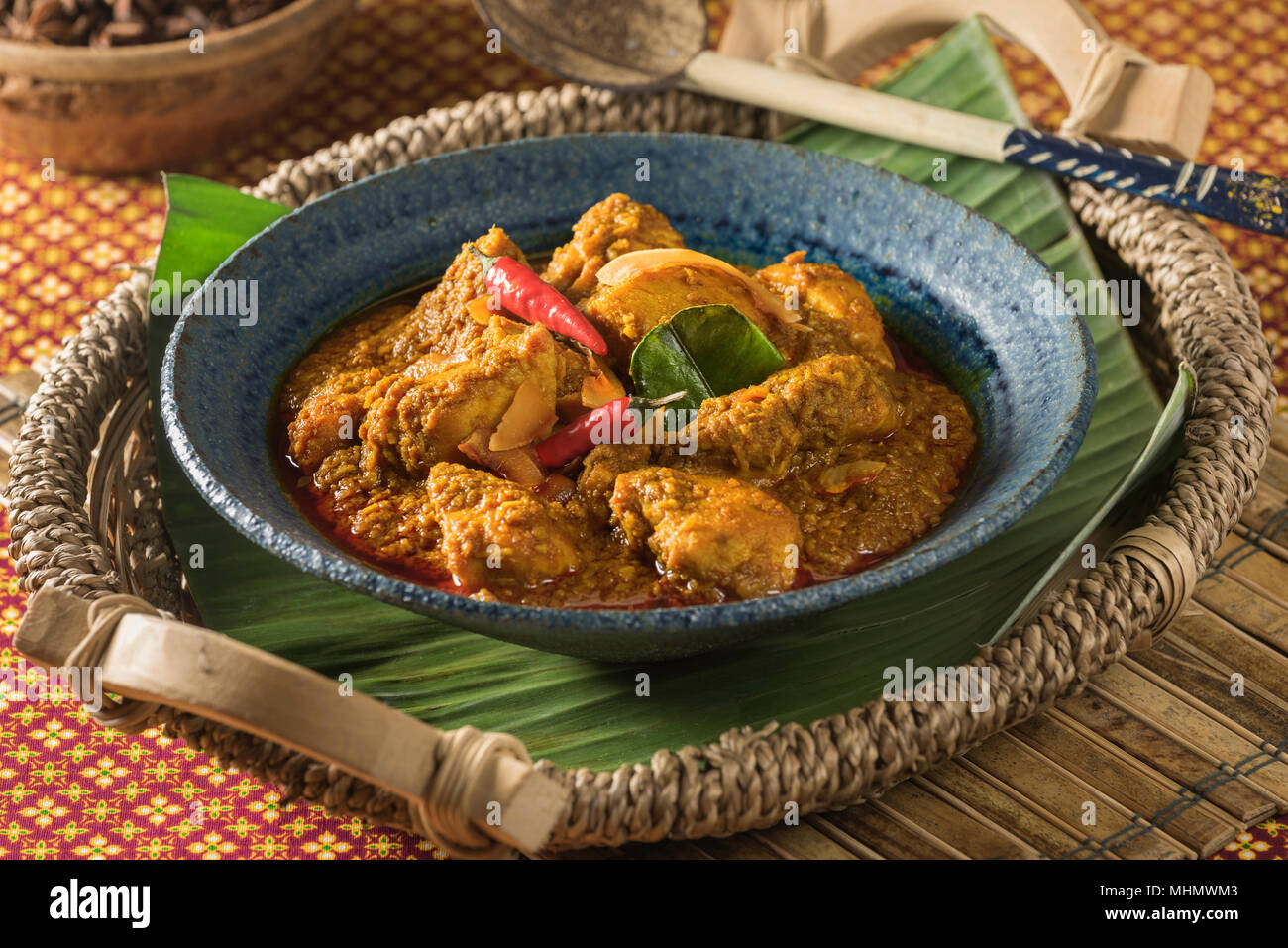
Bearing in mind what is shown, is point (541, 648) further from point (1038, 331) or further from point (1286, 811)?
point (1286, 811)

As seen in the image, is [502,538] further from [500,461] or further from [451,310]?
[451,310]

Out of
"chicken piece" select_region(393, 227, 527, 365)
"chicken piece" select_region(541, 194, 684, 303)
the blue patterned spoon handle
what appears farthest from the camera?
the blue patterned spoon handle

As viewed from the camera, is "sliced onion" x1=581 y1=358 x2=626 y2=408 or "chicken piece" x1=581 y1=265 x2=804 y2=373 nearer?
"sliced onion" x1=581 y1=358 x2=626 y2=408

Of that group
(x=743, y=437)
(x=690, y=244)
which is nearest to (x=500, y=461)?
(x=743, y=437)

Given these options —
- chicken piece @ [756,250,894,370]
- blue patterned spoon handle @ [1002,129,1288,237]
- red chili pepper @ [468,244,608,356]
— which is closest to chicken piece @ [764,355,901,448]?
chicken piece @ [756,250,894,370]

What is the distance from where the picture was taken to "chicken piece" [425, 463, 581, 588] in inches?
100

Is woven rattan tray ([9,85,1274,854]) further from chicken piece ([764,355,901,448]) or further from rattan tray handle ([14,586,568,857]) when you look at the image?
chicken piece ([764,355,901,448])

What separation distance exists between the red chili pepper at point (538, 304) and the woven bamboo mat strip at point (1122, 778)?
3.81 ft

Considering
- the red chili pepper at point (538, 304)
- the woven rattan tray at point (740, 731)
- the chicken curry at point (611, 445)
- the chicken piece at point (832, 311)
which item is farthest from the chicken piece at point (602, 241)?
the woven rattan tray at point (740, 731)

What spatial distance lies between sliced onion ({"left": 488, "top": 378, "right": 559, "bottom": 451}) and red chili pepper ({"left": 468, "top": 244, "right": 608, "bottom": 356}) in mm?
239

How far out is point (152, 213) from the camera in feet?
16.0

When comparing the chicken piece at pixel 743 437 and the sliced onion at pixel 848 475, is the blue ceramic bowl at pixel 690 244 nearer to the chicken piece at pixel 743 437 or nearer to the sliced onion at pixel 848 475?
the sliced onion at pixel 848 475

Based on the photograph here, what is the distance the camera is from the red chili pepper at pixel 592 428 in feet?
9.11

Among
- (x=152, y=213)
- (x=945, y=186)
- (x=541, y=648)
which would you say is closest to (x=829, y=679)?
(x=541, y=648)
